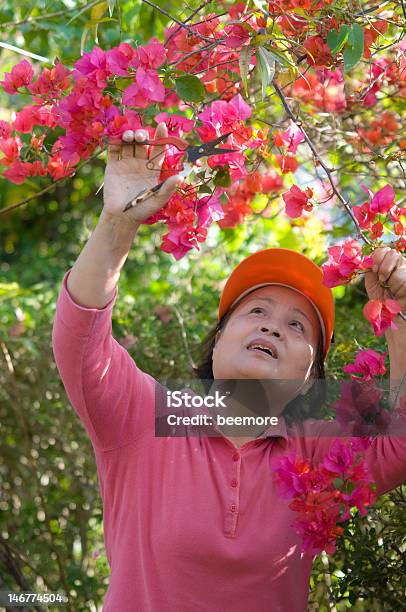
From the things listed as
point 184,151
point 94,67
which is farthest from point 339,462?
point 94,67

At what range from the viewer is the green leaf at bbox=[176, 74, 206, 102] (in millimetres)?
1666

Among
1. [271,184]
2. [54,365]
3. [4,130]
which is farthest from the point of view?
[54,365]

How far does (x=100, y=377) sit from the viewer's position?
170 centimetres

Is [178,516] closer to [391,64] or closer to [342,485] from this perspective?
[342,485]

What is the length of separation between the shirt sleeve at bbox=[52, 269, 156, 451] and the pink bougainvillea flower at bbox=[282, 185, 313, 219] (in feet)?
1.44

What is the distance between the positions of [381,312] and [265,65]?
483mm

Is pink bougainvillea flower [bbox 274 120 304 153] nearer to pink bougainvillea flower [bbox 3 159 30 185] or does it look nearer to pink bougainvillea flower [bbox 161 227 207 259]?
pink bougainvillea flower [bbox 161 227 207 259]

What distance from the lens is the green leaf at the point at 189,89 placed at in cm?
167

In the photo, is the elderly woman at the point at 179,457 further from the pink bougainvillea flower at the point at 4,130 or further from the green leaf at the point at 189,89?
the pink bougainvillea flower at the point at 4,130

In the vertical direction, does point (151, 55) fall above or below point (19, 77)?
above

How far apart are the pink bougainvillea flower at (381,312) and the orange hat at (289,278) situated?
465 millimetres

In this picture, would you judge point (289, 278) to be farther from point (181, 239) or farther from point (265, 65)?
point (265, 65)

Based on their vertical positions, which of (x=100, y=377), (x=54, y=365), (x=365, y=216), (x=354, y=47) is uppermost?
(x=354, y=47)

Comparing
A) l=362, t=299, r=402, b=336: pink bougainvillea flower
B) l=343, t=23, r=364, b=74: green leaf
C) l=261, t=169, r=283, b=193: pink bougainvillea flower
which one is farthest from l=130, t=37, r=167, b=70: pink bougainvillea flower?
l=261, t=169, r=283, b=193: pink bougainvillea flower
